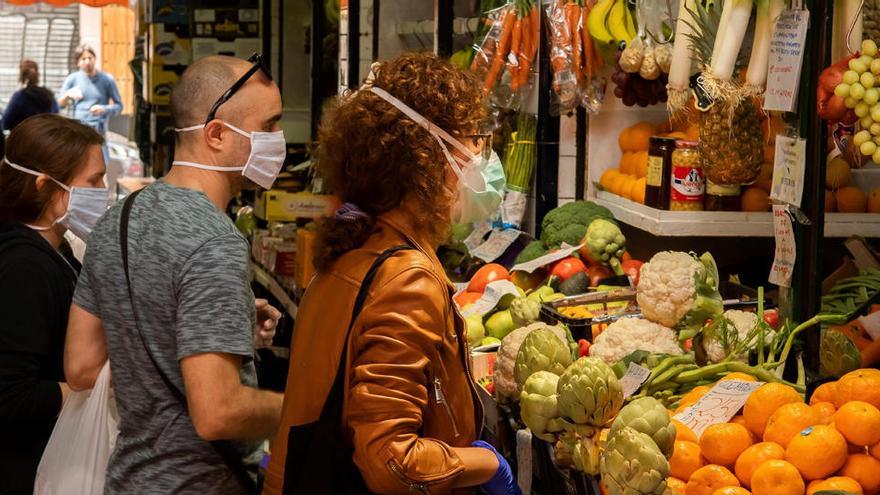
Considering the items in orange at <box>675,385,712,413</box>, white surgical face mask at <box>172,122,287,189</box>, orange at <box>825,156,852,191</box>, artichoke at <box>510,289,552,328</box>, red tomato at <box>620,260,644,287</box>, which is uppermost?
white surgical face mask at <box>172,122,287,189</box>

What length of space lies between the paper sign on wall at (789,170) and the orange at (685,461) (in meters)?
0.72

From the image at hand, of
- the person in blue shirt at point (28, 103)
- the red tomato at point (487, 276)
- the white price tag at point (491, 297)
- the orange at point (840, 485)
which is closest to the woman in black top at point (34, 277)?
the white price tag at point (491, 297)

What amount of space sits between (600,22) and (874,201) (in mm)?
1205

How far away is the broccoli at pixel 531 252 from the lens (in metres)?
4.44

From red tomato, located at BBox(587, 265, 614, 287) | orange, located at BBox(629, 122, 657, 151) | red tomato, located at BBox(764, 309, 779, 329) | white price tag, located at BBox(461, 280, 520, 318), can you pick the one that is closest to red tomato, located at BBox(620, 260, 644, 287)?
red tomato, located at BBox(587, 265, 614, 287)

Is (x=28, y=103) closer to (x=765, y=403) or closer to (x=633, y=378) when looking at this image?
(x=633, y=378)

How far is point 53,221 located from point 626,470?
2.16 meters

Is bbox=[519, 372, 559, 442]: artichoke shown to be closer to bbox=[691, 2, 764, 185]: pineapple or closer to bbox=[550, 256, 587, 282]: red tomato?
bbox=[691, 2, 764, 185]: pineapple

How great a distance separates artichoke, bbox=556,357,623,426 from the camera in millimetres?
2354

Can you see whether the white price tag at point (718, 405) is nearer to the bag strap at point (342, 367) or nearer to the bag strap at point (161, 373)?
the bag strap at point (342, 367)

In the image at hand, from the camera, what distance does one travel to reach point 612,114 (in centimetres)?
466

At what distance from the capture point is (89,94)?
15.2m

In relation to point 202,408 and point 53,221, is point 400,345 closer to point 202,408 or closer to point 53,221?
point 202,408

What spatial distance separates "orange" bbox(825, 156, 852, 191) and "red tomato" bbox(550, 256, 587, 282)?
892mm
